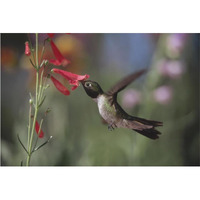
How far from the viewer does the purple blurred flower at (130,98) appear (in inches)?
84.8

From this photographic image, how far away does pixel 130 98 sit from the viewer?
216cm

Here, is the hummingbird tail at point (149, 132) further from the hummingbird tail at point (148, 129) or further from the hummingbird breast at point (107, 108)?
the hummingbird breast at point (107, 108)

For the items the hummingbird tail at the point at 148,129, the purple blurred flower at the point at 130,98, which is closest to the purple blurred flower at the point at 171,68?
the purple blurred flower at the point at 130,98

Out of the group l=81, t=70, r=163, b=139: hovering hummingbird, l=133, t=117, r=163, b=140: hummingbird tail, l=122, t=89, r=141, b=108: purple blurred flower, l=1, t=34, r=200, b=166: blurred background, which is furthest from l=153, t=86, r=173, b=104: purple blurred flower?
l=81, t=70, r=163, b=139: hovering hummingbird

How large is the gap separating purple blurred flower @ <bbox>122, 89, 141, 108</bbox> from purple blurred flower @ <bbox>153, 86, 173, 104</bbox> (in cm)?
12

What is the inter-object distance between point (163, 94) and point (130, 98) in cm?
21

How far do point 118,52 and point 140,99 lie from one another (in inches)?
12.4

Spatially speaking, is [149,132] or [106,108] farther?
[149,132]

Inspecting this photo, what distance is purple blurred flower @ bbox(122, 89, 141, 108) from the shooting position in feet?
7.07

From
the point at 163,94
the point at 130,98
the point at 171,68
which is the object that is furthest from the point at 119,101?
the point at 171,68

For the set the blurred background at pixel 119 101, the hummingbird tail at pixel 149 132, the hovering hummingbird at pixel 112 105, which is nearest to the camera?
the hovering hummingbird at pixel 112 105

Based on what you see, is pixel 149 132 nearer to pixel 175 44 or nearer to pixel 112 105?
pixel 112 105
